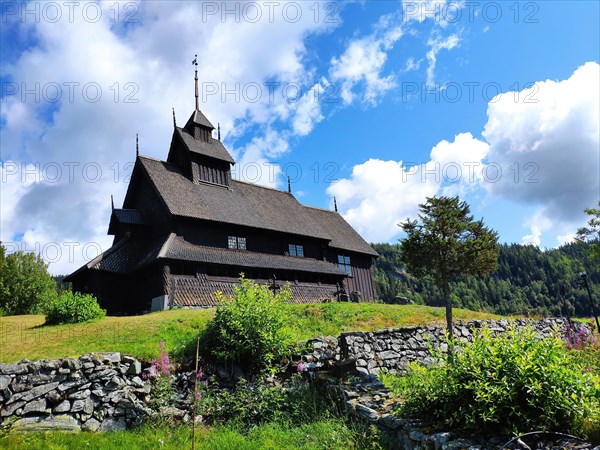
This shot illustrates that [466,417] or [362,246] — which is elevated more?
[362,246]

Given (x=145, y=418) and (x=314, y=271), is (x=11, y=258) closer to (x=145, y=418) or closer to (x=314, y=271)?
(x=314, y=271)

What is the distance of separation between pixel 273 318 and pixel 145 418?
4123mm

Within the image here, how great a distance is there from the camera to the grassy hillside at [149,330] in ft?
39.9

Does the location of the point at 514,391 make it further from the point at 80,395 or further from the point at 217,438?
the point at 80,395

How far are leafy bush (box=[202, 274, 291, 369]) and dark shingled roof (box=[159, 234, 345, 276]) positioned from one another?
11.1m

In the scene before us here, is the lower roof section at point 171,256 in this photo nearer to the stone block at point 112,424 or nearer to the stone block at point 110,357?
the stone block at point 110,357

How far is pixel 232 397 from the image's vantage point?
10352 mm

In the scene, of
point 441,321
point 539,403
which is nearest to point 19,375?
point 539,403

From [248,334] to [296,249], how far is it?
1957 centimetres

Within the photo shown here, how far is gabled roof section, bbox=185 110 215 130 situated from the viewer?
31.6m

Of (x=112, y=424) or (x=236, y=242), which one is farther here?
(x=236, y=242)

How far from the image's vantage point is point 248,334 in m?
11.5

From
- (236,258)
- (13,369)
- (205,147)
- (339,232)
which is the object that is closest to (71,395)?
(13,369)

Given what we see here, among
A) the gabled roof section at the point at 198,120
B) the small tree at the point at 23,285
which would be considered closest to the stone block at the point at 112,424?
the gabled roof section at the point at 198,120
